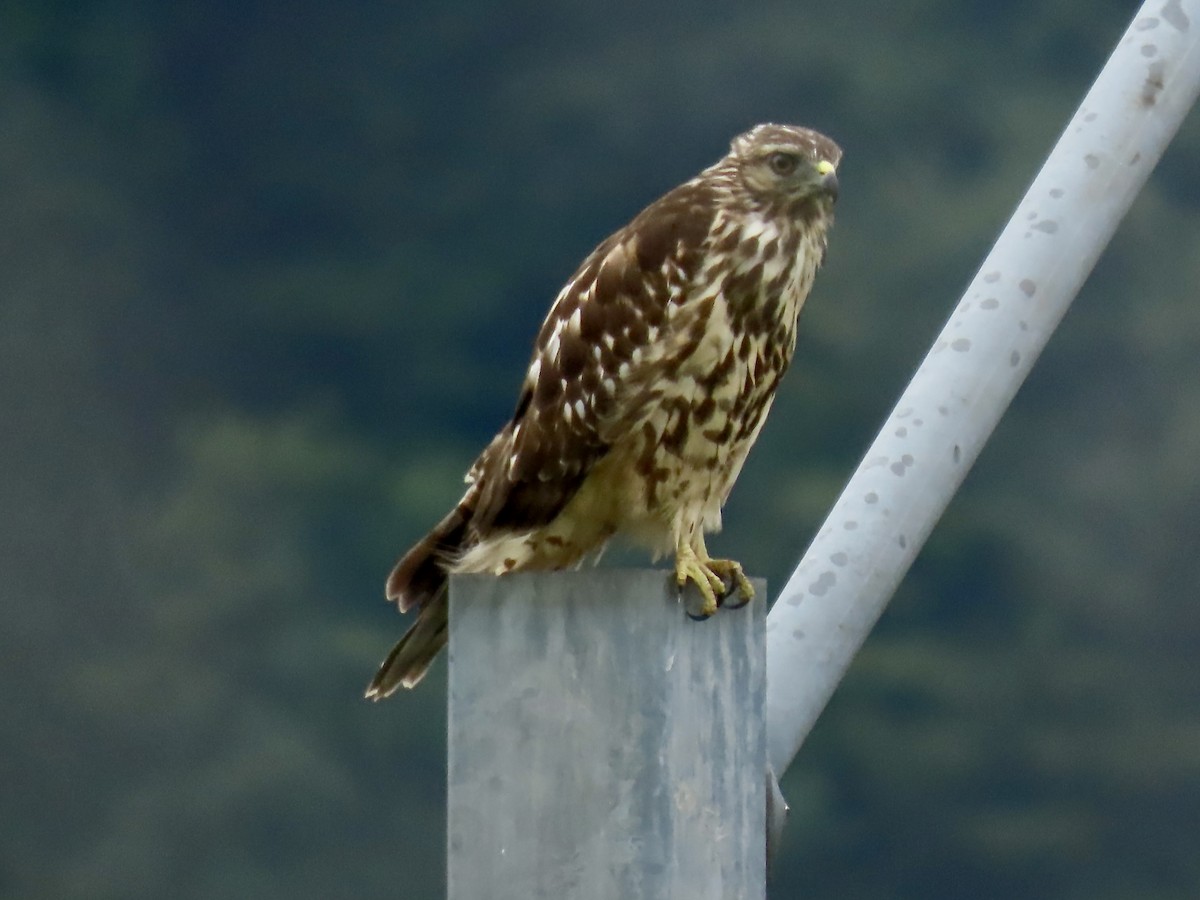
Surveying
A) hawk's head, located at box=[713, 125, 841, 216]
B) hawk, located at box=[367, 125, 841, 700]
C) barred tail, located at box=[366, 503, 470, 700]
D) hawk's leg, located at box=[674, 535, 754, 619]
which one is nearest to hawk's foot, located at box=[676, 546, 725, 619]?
hawk's leg, located at box=[674, 535, 754, 619]

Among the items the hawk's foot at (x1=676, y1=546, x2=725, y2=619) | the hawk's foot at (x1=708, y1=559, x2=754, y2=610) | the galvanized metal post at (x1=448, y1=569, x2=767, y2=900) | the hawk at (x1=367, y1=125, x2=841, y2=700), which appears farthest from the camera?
the hawk at (x1=367, y1=125, x2=841, y2=700)

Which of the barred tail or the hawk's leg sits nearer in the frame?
the hawk's leg

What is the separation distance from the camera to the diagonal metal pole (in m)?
2.17

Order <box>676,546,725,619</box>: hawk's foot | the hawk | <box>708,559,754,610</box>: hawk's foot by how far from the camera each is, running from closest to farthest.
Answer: <box>676,546,725,619</box>: hawk's foot → <box>708,559,754,610</box>: hawk's foot → the hawk

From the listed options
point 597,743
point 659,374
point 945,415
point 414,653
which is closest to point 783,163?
point 659,374

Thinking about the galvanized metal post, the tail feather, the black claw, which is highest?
the black claw

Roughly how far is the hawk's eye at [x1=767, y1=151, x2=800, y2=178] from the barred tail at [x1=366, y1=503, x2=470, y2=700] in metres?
0.68

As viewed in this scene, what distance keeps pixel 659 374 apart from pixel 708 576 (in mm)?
420

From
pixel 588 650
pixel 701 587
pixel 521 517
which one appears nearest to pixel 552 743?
pixel 588 650

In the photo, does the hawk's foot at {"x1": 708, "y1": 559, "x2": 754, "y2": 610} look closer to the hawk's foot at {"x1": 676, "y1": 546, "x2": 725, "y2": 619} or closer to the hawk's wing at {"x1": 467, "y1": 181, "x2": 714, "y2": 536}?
the hawk's foot at {"x1": 676, "y1": 546, "x2": 725, "y2": 619}

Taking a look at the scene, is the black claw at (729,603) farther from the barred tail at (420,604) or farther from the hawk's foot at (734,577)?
the barred tail at (420,604)

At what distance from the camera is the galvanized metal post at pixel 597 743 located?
1.96 m

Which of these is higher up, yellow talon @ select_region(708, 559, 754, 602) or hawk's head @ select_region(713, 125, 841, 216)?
hawk's head @ select_region(713, 125, 841, 216)

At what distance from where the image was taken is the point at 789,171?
2646 millimetres
